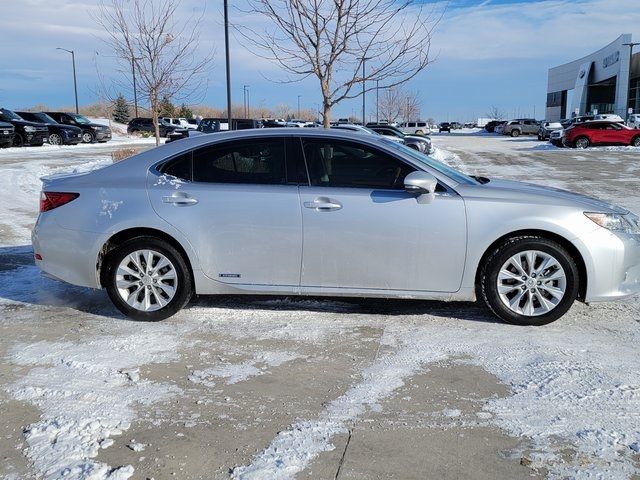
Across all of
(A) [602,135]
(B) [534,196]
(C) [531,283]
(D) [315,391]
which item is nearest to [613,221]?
(B) [534,196]

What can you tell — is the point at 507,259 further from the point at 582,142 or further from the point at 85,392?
the point at 582,142

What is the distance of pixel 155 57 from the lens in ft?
60.6

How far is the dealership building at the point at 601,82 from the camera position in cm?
6025

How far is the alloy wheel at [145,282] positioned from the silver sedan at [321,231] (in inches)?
0.4

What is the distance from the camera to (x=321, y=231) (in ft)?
15.8

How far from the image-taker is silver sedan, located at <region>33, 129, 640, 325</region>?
15.5ft

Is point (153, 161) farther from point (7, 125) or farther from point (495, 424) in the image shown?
point (7, 125)

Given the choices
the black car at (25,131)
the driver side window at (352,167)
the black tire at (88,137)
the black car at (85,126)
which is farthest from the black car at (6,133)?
the driver side window at (352,167)

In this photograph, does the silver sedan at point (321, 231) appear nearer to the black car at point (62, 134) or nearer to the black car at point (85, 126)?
the black car at point (62, 134)

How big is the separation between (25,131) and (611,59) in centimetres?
5873

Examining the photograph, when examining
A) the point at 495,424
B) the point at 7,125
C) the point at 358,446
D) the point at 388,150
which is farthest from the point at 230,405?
the point at 7,125

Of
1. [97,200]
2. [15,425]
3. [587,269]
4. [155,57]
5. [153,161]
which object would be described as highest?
[155,57]

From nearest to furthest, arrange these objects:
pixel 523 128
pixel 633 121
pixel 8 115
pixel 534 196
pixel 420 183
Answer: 1. pixel 420 183
2. pixel 534 196
3. pixel 8 115
4. pixel 633 121
5. pixel 523 128

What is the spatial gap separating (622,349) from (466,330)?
3.57ft
